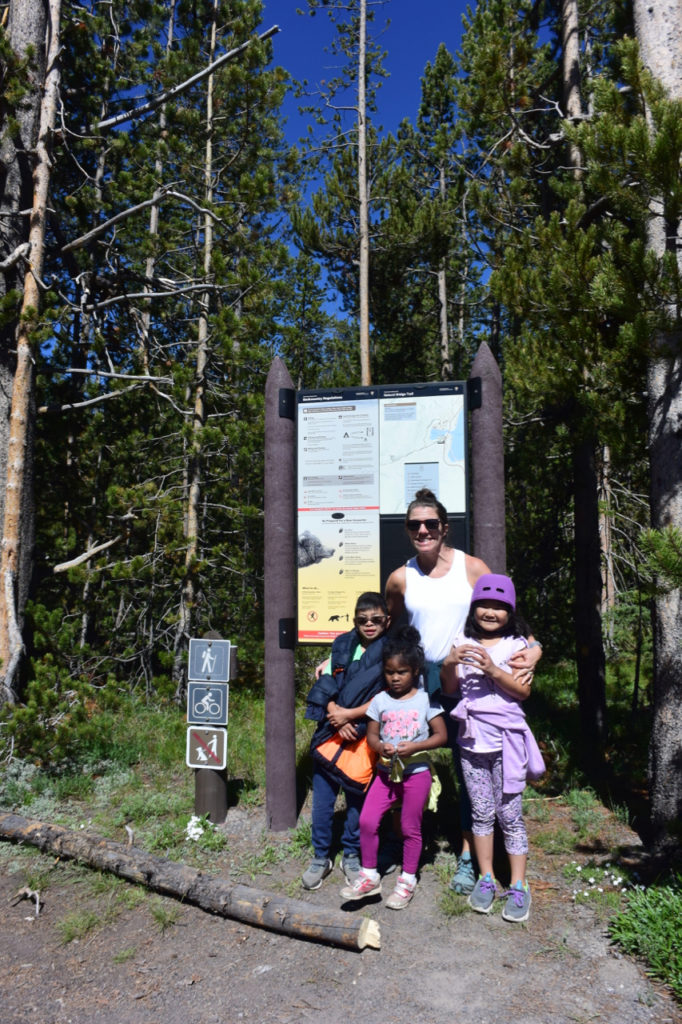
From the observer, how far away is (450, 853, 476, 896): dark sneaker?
390 cm

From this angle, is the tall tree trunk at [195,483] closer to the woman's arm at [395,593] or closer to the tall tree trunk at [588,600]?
the tall tree trunk at [588,600]

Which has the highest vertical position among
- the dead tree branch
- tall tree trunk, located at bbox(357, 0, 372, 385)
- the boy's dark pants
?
tall tree trunk, located at bbox(357, 0, 372, 385)

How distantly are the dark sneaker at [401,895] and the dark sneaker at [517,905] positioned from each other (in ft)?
1.59

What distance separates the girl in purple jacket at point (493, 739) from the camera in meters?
3.66

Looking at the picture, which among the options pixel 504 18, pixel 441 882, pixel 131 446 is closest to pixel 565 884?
pixel 441 882

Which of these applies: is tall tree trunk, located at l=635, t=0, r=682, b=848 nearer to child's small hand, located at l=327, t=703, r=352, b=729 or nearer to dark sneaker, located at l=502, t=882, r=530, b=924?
dark sneaker, located at l=502, t=882, r=530, b=924

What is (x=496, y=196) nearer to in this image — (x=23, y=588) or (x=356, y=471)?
(x=356, y=471)

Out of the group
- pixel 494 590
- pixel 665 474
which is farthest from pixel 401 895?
pixel 665 474

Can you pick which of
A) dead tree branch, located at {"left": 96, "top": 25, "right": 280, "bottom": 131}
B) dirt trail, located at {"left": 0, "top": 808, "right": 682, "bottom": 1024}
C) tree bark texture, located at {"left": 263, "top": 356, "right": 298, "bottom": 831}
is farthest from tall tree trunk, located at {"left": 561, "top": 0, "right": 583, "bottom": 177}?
dirt trail, located at {"left": 0, "top": 808, "right": 682, "bottom": 1024}

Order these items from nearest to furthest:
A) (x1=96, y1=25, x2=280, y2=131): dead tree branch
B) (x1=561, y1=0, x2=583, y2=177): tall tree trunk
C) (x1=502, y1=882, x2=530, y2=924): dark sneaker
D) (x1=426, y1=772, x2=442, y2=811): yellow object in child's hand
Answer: (x1=502, y1=882, x2=530, y2=924): dark sneaker < (x1=426, y1=772, x2=442, y2=811): yellow object in child's hand < (x1=96, y1=25, x2=280, y2=131): dead tree branch < (x1=561, y1=0, x2=583, y2=177): tall tree trunk

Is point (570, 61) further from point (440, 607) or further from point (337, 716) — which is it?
point (337, 716)

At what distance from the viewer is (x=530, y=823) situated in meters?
4.91

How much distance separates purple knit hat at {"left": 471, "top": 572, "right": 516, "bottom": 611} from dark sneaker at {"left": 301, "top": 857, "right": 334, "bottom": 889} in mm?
1774

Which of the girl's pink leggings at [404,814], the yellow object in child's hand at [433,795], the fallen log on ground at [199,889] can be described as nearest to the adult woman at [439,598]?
the yellow object in child's hand at [433,795]
